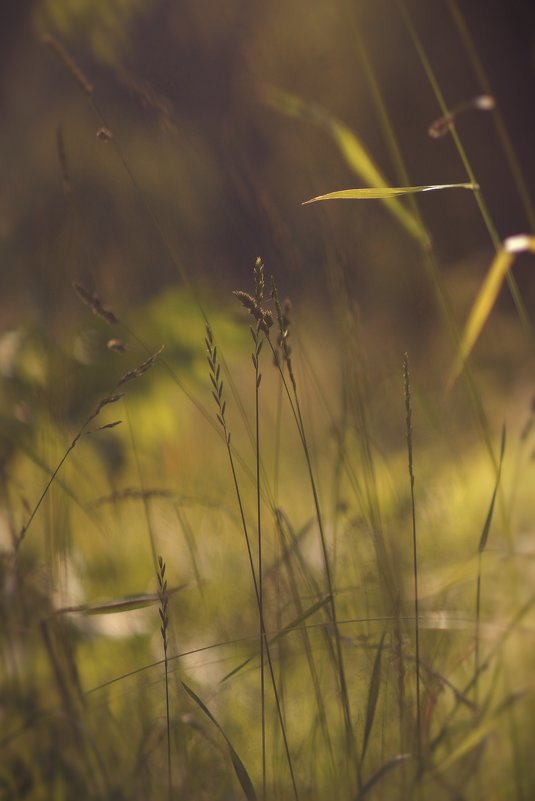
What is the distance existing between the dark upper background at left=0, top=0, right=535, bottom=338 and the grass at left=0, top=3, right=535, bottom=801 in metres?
0.16

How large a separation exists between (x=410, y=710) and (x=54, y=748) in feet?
0.78

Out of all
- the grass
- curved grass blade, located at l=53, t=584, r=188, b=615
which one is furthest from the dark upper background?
curved grass blade, located at l=53, t=584, r=188, b=615

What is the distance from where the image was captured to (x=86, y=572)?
2.54 ft

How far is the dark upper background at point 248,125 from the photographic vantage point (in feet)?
3.50

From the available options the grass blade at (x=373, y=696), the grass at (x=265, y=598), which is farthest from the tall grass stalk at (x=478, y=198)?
the grass blade at (x=373, y=696)

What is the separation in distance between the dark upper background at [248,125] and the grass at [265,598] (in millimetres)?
155

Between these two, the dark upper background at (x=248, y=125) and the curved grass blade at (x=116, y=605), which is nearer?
the curved grass blade at (x=116, y=605)

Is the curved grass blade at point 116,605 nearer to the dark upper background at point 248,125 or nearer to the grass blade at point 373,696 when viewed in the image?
the grass blade at point 373,696

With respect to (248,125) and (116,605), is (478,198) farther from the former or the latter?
(248,125)

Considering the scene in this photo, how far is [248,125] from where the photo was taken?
217cm

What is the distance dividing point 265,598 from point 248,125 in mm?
1829

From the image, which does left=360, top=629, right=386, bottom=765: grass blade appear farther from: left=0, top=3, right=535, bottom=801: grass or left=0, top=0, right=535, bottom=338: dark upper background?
left=0, top=0, right=535, bottom=338: dark upper background

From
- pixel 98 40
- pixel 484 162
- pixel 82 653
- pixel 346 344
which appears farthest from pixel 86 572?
pixel 484 162

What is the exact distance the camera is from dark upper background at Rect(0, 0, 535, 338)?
107 centimetres
